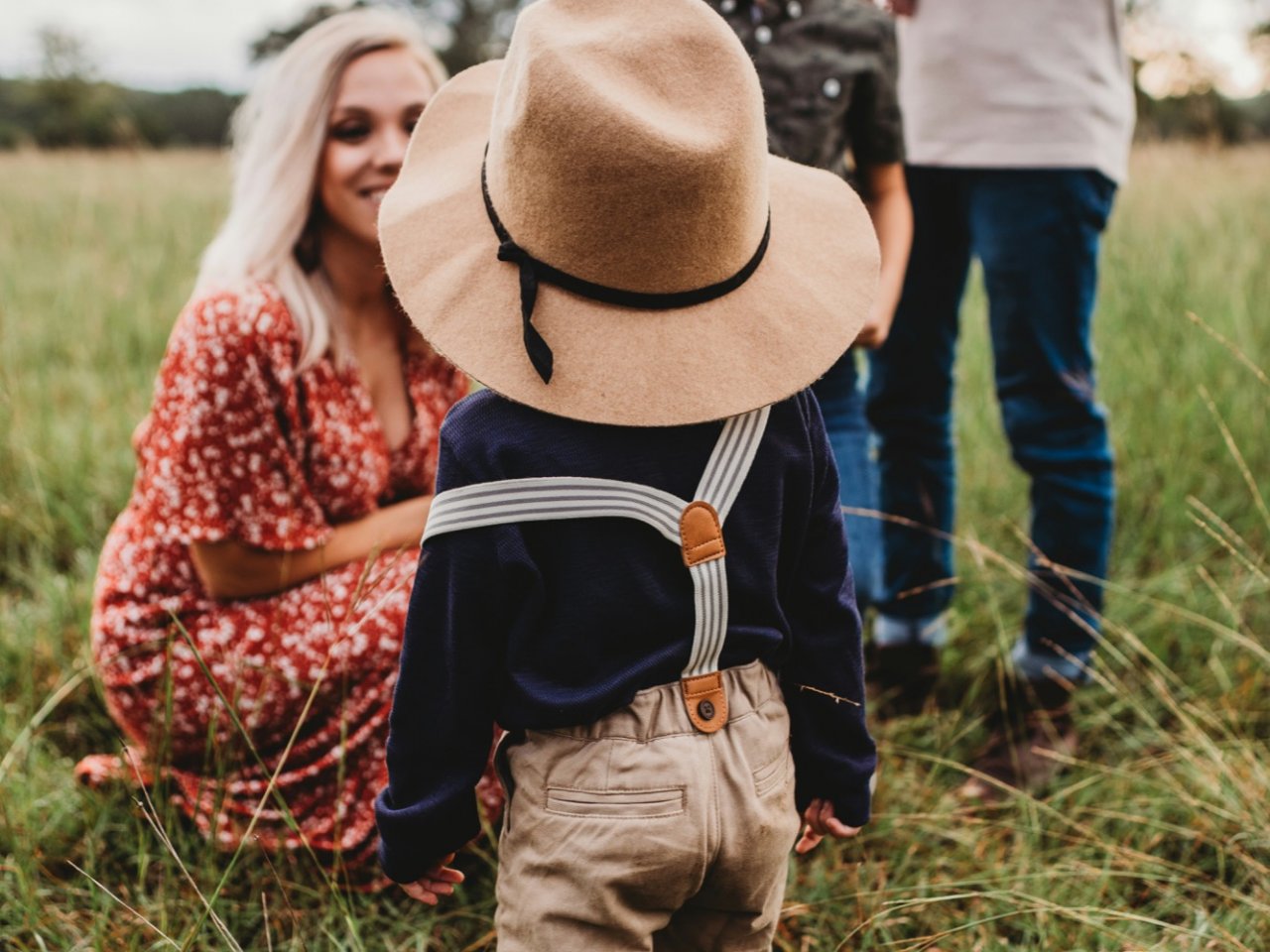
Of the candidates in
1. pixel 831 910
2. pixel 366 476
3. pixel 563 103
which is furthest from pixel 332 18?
pixel 831 910

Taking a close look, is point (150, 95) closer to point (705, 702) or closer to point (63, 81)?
point (63, 81)

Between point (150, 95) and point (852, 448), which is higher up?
point (852, 448)

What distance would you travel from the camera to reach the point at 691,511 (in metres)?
1.12

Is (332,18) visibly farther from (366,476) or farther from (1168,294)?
(1168,294)

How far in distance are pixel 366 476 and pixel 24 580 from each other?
150 centimetres

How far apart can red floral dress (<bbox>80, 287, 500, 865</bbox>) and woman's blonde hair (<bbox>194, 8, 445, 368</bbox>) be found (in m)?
0.13

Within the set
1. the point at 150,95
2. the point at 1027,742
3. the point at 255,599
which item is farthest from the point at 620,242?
the point at 150,95

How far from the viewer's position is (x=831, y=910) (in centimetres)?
180

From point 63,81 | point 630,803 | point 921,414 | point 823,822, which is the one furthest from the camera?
point 63,81

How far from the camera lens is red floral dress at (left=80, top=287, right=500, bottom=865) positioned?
1.84 meters

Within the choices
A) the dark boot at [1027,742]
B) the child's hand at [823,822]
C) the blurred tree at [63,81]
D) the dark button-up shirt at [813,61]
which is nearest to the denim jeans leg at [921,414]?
the dark boot at [1027,742]

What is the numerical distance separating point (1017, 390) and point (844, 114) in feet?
2.33

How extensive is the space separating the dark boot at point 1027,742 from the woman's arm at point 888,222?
85cm

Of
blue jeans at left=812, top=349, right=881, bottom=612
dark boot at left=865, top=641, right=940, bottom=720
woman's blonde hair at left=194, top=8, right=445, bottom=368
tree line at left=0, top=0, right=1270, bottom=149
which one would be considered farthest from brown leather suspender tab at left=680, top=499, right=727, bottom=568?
tree line at left=0, top=0, right=1270, bottom=149
